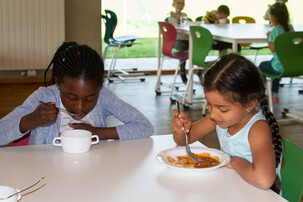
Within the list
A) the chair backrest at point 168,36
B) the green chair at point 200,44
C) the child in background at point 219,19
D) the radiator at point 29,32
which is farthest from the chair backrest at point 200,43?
the radiator at point 29,32

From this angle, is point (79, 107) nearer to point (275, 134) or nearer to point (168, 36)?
point (275, 134)

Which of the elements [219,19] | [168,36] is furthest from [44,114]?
[219,19]

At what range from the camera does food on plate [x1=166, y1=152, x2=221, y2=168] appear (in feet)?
4.02

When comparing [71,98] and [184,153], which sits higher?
[71,98]

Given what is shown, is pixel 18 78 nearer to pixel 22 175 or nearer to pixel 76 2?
pixel 76 2

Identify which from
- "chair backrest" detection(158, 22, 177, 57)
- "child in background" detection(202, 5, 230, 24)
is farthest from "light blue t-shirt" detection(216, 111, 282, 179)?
"child in background" detection(202, 5, 230, 24)

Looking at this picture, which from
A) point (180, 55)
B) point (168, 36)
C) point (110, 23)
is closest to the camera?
point (168, 36)

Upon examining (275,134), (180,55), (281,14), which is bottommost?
(180,55)

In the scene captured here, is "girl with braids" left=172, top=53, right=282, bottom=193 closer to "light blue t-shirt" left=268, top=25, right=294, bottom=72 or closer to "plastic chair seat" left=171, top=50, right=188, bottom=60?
"light blue t-shirt" left=268, top=25, right=294, bottom=72

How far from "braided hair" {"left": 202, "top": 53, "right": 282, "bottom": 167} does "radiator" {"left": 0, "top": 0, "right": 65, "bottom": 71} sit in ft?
12.9

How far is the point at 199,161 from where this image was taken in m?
1.26

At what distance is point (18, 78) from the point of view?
5.17 m

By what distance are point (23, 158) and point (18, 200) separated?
287 mm

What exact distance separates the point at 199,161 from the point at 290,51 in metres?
2.44
